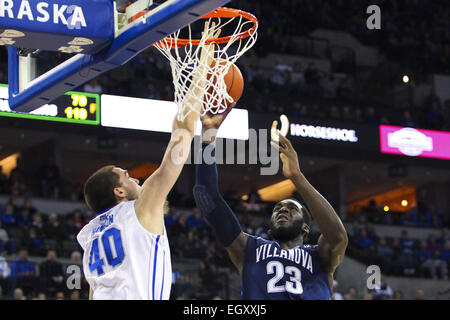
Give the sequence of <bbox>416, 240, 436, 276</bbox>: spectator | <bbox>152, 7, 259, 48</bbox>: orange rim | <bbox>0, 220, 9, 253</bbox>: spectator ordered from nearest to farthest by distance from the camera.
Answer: <bbox>152, 7, 259, 48</bbox>: orange rim, <bbox>0, 220, 9, 253</bbox>: spectator, <bbox>416, 240, 436, 276</bbox>: spectator

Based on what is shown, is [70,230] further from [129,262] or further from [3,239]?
[129,262]

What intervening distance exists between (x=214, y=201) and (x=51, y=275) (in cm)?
833

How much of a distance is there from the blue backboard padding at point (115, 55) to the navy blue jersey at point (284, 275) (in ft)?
4.08

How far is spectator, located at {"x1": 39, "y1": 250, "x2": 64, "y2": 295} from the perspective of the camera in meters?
12.2

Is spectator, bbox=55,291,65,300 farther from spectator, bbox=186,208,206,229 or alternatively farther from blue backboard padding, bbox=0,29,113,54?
blue backboard padding, bbox=0,29,113,54

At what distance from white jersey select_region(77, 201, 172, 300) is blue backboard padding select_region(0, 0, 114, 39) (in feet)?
3.54

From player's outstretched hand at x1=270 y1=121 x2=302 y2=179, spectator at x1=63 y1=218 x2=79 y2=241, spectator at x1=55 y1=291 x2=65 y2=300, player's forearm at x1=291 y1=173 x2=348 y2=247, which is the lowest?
spectator at x1=55 y1=291 x2=65 y2=300

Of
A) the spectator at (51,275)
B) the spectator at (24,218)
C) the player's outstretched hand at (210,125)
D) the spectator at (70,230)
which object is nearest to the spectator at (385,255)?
the spectator at (70,230)

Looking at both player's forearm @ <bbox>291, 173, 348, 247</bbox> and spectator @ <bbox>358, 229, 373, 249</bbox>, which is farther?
spectator @ <bbox>358, 229, 373, 249</bbox>

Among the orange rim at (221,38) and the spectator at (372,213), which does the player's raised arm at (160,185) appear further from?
the spectator at (372,213)

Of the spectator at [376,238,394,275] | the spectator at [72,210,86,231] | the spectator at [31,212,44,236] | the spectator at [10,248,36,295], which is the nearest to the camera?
the spectator at [10,248,36,295]

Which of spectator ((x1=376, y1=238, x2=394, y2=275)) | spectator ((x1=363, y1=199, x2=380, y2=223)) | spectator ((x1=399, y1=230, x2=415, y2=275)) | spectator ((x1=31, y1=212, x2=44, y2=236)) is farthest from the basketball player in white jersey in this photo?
spectator ((x1=363, y1=199, x2=380, y2=223))

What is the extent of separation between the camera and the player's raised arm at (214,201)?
4.42 m

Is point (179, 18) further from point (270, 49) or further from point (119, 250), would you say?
point (270, 49)
